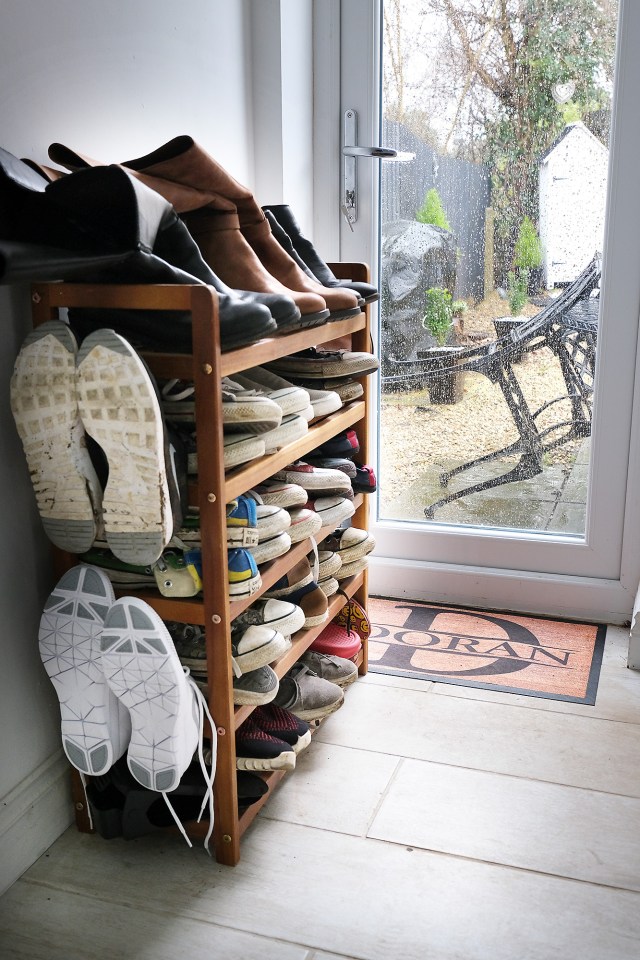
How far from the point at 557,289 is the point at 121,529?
1326mm

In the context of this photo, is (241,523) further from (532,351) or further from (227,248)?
(532,351)

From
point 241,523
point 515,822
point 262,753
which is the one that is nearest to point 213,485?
point 241,523

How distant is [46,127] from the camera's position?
1.29 m

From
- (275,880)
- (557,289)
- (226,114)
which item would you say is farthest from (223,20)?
(275,880)

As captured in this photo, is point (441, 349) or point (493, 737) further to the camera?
point (441, 349)

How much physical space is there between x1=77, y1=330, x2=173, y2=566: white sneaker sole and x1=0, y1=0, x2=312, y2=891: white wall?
209 millimetres

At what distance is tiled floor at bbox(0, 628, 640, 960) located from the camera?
1180 millimetres

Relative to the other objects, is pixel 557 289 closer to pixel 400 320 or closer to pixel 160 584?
pixel 400 320

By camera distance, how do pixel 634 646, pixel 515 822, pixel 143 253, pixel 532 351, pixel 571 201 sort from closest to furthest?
pixel 143 253 < pixel 515 822 < pixel 634 646 < pixel 571 201 < pixel 532 351

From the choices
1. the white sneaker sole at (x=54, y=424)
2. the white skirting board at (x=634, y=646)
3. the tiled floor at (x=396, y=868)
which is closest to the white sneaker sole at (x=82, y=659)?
the white sneaker sole at (x=54, y=424)

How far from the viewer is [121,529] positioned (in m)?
1.16

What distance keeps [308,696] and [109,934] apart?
502 mm

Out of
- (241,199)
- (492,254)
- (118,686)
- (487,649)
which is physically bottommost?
(487,649)

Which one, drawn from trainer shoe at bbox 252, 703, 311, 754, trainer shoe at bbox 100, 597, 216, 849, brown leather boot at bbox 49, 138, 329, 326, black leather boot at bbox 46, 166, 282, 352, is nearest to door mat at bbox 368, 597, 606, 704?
trainer shoe at bbox 252, 703, 311, 754
